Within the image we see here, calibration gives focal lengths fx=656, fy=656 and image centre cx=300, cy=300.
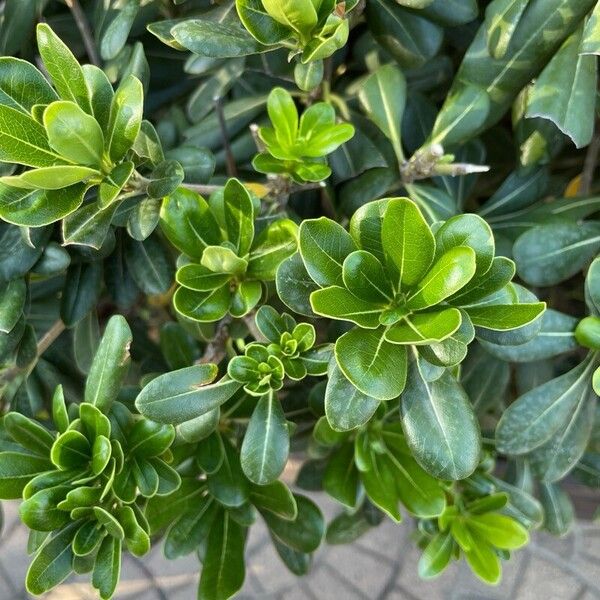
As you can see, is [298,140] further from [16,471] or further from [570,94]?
[16,471]

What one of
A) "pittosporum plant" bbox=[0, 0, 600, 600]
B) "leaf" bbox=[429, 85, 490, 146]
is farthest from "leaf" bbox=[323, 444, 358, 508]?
"leaf" bbox=[429, 85, 490, 146]

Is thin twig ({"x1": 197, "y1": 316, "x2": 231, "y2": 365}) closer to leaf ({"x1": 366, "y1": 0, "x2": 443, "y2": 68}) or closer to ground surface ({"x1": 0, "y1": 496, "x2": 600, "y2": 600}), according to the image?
leaf ({"x1": 366, "y1": 0, "x2": 443, "y2": 68})

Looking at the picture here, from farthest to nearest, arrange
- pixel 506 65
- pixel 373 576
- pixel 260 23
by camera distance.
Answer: pixel 373 576 < pixel 506 65 < pixel 260 23

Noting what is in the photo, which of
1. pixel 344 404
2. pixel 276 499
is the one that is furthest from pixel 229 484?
pixel 344 404

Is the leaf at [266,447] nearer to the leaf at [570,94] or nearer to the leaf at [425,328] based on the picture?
the leaf at [425,328]

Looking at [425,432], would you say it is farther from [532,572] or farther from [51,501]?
[532,572]

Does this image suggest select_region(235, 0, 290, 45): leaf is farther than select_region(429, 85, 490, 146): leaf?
No
